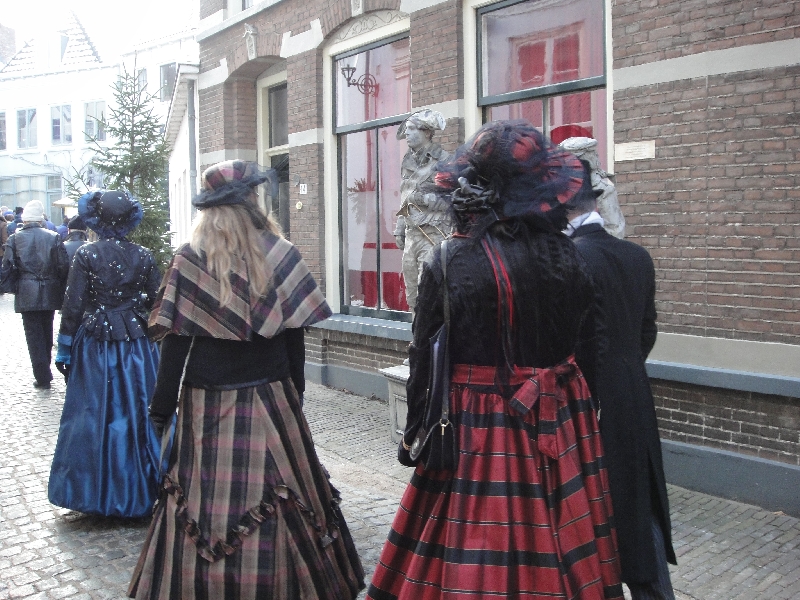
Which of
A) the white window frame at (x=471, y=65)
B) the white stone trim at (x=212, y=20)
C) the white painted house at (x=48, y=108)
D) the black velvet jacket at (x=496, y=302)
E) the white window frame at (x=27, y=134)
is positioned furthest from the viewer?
the white window frame at (x=27, y=134)

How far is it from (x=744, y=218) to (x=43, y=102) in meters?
40.0

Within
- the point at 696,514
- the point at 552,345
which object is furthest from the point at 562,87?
the point at 552,345

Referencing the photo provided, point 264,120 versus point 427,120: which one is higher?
point 264,120

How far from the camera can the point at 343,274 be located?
32.1 feet

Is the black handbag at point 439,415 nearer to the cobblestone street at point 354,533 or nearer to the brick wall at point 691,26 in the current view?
the cobblestone street at point 354,533

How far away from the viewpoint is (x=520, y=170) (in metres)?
2.82

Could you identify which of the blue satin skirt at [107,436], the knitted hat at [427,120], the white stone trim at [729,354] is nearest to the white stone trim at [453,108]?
the knitted hat at [427,120]

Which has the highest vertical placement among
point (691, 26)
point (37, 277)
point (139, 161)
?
point (691, 26)

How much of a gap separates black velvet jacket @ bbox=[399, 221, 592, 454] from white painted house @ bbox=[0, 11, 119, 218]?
38.3 m

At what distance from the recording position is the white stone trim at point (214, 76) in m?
11.6

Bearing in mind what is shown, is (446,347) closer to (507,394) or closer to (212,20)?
(507,394)

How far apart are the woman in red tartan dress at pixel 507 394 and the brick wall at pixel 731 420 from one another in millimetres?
2823

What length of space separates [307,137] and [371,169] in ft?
3.42

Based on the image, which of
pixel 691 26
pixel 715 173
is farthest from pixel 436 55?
pixel 715 173
